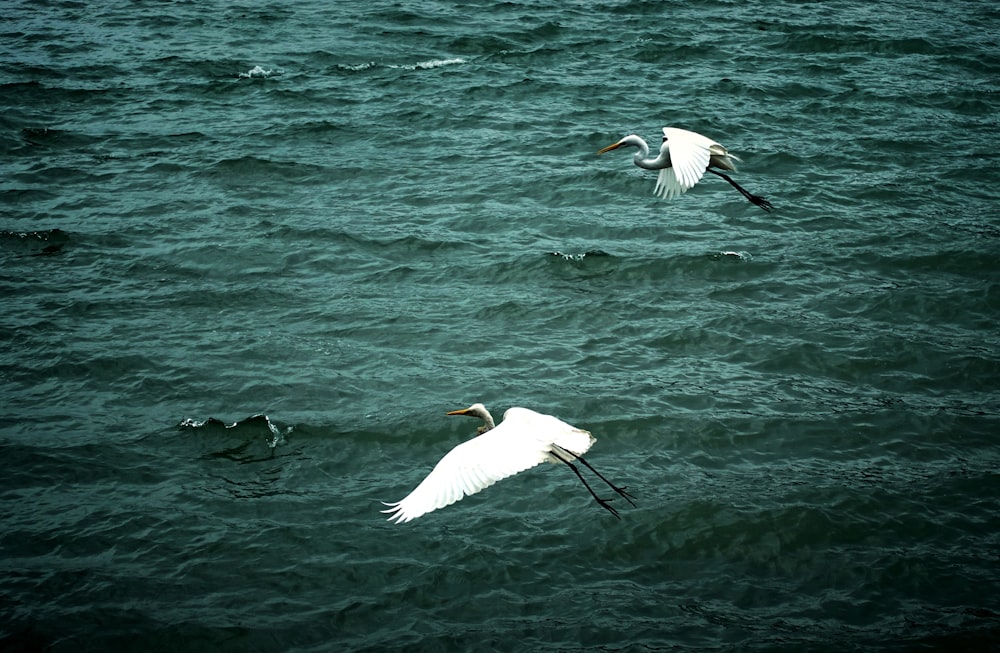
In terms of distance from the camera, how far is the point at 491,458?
634cm

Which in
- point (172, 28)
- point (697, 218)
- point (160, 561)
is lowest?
point (160, 561)

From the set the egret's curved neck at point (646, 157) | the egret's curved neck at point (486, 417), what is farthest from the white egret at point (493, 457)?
the egret's curved neck at point (646, 157)

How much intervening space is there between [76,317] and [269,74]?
26.7 ft

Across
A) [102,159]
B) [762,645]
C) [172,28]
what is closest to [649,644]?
[762,645]

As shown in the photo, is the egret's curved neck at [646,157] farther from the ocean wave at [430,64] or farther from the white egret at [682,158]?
the ocean wave at [430,64]

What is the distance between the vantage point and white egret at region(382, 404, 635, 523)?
6.02 metres

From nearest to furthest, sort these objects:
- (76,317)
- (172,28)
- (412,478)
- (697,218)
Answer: (412,478) → (76,317) → (697,218) → (172,28)

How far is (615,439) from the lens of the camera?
8930 mm

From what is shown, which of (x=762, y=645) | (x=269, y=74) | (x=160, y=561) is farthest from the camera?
(x=269, y=74)

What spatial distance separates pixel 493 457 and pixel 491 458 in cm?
2

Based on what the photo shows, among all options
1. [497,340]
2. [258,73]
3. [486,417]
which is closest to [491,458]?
[486,417]

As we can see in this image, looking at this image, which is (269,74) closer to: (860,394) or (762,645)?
(860,394)

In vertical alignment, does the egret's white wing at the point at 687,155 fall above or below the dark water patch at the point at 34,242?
above

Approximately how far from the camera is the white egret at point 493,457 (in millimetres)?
6020
